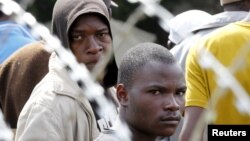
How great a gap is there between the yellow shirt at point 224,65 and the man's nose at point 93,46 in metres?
0.49

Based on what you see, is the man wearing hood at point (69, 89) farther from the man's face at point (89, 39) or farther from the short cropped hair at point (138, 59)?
the short cropped hair at point (138, 59)

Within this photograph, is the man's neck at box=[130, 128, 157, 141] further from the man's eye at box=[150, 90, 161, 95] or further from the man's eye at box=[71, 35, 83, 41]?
the man's eye at box=[71, 35, 83, 41]

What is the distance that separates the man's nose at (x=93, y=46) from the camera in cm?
536

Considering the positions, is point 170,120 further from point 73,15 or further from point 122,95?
point 73,15

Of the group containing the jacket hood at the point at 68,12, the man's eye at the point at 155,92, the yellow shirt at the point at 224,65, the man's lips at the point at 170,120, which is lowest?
the yellow shirt at the point at 224,65

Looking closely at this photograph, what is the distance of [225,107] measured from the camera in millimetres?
5496

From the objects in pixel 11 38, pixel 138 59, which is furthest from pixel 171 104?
pixel 11 38

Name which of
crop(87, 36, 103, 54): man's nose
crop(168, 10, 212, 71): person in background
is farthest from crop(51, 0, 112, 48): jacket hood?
crop(168, 10, 212, 71): person in background

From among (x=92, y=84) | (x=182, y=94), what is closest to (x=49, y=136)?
(x=92, y=84)

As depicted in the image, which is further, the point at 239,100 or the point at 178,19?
the point at 178,19

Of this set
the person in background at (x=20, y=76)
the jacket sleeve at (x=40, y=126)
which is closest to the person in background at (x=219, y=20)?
the person in background at (x=20, y=76)

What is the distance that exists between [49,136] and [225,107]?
858 millimetres

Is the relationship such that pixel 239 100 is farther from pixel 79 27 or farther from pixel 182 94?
pixel 79 27

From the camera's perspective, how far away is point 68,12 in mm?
5570
